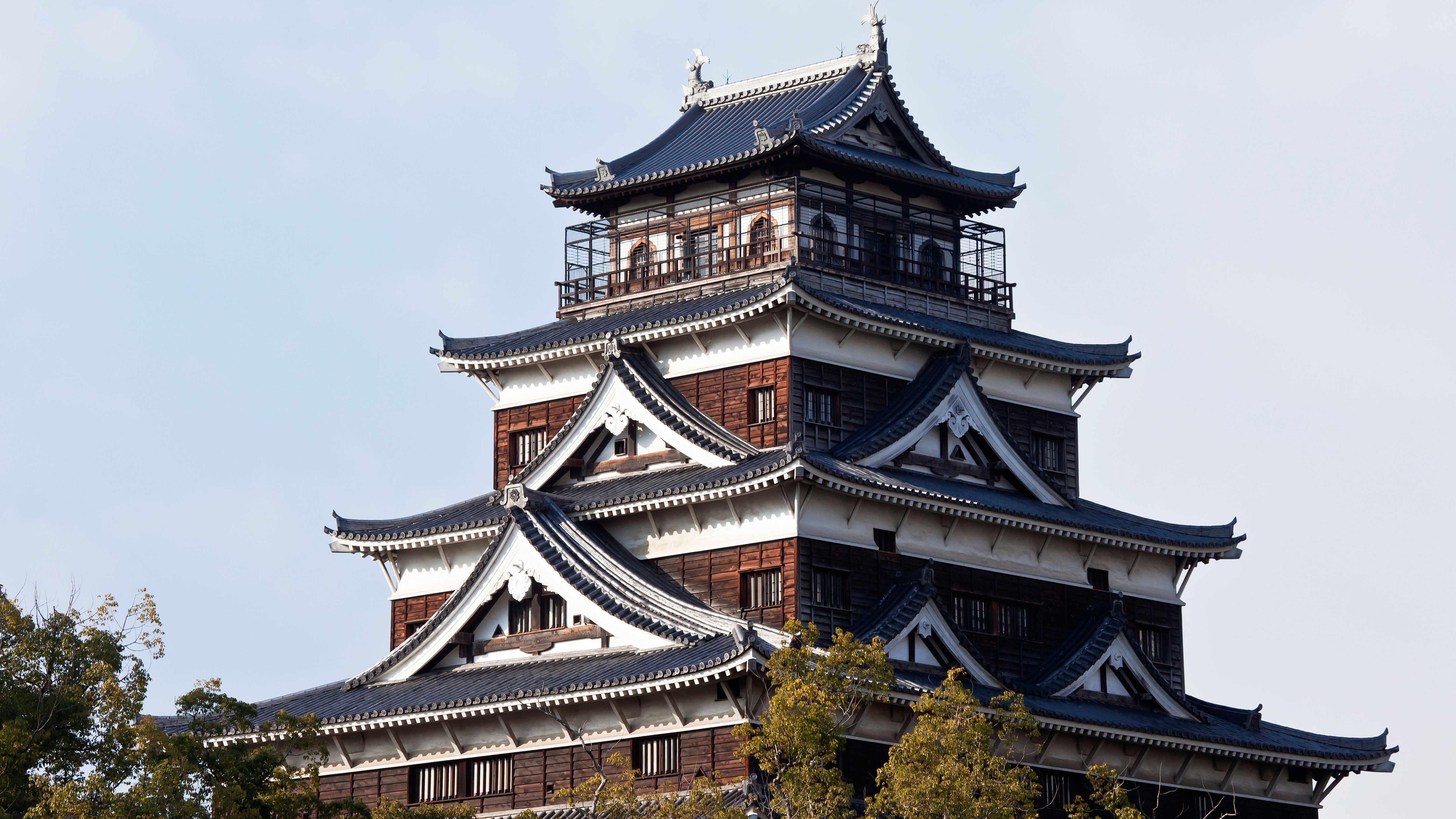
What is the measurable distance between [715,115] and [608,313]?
6.50 meters

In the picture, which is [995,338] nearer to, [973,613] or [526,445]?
[973,613]

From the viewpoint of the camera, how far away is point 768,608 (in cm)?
4791

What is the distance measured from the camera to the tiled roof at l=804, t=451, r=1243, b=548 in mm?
48094

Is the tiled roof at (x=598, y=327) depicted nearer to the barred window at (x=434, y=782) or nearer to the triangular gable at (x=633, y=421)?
the triangular gable at (x=633, y=421)

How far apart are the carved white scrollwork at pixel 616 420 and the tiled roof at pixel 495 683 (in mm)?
5511

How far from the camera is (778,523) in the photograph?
48.1 metres

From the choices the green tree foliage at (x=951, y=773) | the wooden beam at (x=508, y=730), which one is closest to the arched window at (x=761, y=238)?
the wooden beam at (x=508, y=730)

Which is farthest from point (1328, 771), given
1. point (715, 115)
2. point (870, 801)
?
point (715, 115)

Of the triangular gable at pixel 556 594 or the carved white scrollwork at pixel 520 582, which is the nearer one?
the triangular gable at pixel 556 594

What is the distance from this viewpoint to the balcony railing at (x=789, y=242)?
53344mm

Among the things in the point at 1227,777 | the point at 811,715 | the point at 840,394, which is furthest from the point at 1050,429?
the point at 811,715

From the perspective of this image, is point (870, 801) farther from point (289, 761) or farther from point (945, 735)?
point (289, 761)

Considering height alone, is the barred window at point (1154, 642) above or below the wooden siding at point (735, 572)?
below

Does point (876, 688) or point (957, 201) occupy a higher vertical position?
point (957, 201)
